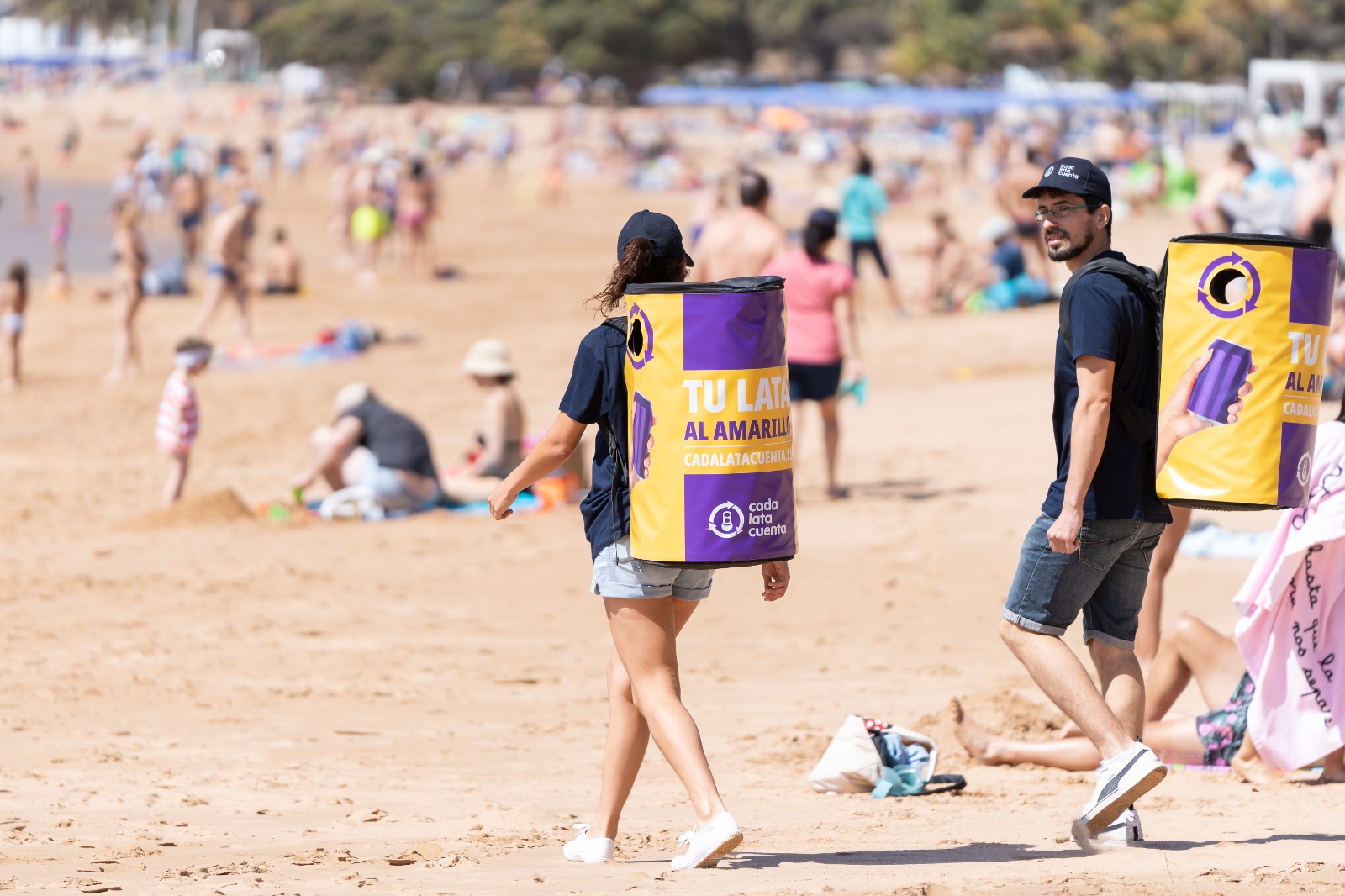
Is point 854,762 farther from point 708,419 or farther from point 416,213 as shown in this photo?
point 416,213

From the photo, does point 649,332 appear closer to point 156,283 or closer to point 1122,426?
point 1122,426

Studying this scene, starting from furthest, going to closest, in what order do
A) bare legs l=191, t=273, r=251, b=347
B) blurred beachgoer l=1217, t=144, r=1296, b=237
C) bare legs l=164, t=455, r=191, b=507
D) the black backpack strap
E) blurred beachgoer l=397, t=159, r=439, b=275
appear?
blurred beachgoer l=397, t=159, r=439, b=275 < bare legs l=191, t=273, r=251, b=347 < blurred beachgoer l=1217, t=144, r=1296, b=237 < bare legs l=164, t=455, r=191, b=507 < the black backpack strap

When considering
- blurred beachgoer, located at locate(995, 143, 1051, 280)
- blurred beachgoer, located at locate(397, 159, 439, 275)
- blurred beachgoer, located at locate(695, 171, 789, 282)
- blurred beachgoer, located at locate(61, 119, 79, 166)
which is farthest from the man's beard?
blurred beachgoer, located at locate(61, 119, 79, 166)

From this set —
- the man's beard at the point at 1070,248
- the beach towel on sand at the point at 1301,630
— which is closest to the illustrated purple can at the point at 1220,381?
the man's beard at the point at 1070,248

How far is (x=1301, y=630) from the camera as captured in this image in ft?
15.0

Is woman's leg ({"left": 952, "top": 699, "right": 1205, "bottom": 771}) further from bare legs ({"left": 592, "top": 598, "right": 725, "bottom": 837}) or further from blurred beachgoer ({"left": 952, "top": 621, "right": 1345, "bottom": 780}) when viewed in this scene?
bare legs ({"left": 592, "top": 598, "right": 725, "bottom": 837})

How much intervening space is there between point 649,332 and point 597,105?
253 ft

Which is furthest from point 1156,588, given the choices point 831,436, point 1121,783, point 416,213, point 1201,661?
point 416,213

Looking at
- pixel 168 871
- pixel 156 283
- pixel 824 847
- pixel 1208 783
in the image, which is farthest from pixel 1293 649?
pixel 156 283

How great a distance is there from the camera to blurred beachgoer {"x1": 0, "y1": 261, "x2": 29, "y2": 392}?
14.8 meters

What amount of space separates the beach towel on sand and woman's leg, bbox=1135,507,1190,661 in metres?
0.54

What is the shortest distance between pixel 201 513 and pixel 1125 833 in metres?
6.57

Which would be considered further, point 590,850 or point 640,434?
point 590,850

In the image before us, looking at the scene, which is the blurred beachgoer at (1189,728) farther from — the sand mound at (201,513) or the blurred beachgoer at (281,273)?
the blurred beachgoer at (281,273)
